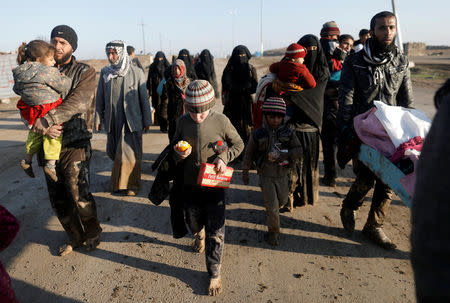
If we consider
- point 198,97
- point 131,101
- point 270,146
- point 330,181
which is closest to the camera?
point 198,97

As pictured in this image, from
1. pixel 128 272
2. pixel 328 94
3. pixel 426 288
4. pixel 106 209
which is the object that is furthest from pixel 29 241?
pixel 328 94

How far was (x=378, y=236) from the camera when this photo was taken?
10.9ft

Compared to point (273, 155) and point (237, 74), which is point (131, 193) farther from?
point (237, 74)

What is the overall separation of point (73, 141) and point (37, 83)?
2.17 feet

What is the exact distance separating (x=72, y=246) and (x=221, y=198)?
1912 millimetres

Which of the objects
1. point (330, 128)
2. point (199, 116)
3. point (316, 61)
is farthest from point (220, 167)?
point (330, 128)

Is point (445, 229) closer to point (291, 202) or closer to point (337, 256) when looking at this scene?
point (337, 256)

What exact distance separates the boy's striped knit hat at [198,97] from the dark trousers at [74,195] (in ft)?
4.58

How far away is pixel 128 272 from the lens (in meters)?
3.04

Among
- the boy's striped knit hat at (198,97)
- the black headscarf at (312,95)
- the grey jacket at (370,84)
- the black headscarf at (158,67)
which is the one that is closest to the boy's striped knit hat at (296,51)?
the black headscarf at (312,95)

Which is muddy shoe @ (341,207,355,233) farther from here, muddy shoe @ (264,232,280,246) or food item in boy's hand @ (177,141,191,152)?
food item in boy's hand @ (177,141,191,152)

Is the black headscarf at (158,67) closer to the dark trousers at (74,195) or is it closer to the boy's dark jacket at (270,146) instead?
the dark trousers at (74,195)

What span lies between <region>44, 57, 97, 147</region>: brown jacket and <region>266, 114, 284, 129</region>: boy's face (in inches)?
71.0

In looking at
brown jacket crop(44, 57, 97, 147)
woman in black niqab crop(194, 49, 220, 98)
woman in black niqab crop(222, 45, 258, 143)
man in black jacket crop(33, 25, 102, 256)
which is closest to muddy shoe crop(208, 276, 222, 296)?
man in black jacket crop(33, 25, 102, 256)
